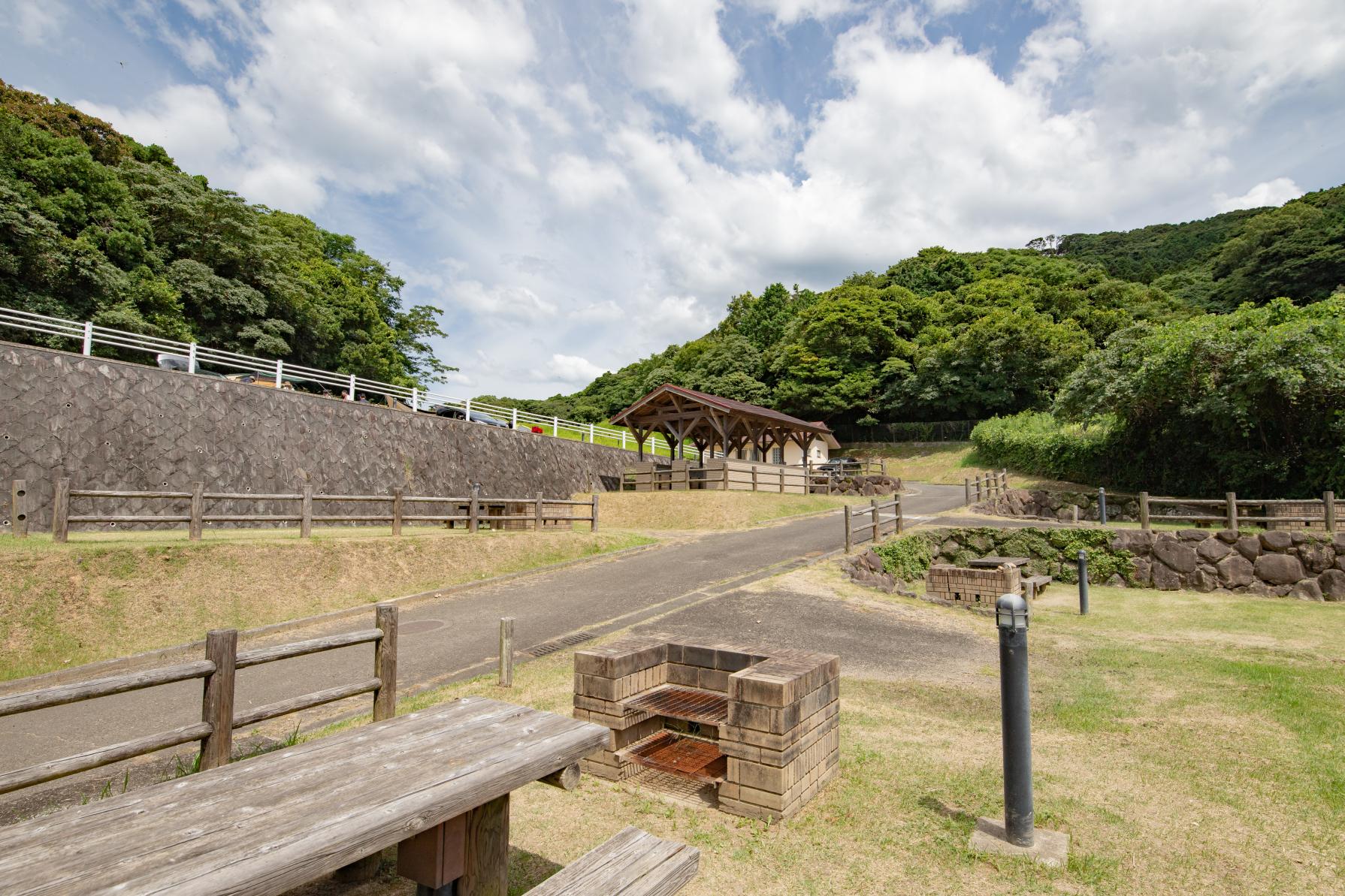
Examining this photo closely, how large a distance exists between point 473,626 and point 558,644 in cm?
169

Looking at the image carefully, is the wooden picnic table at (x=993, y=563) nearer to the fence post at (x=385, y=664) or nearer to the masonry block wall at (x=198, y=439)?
the fence post at (x=385, y=664)

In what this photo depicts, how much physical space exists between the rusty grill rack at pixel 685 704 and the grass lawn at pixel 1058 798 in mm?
511

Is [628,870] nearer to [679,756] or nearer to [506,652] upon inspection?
[679,756]

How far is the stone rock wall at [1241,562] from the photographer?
12227 mm

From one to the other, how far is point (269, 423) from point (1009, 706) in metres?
17.3

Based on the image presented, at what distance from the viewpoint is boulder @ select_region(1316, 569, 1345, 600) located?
12.1 metres

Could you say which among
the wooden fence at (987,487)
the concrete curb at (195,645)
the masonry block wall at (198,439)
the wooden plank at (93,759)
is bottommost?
the concrete curb at (195,645)

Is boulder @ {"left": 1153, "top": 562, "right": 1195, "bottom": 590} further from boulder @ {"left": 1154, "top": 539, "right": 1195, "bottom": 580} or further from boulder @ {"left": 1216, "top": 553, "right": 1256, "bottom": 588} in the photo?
boulder @ {"left": 1216, "top": 553, "right": 1256, "bottom": 588}

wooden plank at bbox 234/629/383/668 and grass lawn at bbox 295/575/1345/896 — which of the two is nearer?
Result: grass lawn at bbox 295/575/1345/896

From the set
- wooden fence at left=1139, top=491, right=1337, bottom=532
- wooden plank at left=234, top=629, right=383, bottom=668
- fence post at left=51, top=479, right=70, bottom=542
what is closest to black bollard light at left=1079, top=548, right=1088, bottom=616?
wooden fence at left=1139, top=491, right=1337, bottom=532

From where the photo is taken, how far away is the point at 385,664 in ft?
15.1

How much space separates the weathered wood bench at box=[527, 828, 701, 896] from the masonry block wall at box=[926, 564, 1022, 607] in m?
9.49

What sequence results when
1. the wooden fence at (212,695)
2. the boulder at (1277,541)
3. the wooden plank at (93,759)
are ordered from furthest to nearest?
the boulder at (1277,541) → the wooden fence at (212,695) → the wooden plank at (93,759)

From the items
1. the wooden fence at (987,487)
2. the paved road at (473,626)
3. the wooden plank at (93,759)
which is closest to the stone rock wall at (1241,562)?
the paved road at (473,626)
